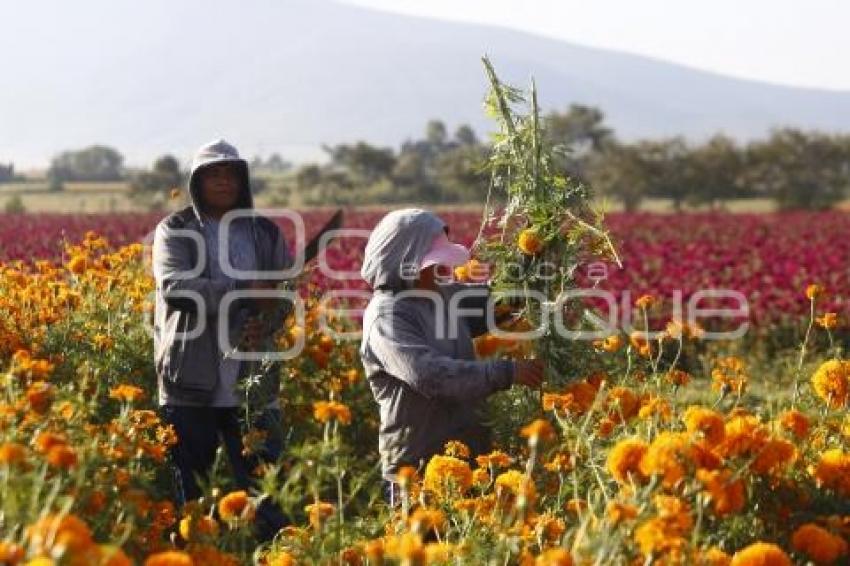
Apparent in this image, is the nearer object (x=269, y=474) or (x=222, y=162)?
(x=269, y=474)

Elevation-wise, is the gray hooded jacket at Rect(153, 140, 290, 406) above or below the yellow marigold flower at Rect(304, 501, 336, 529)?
above

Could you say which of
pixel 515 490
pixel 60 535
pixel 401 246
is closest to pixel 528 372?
pixel 401 246

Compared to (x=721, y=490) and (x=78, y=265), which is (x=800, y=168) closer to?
(x=78, y=265)

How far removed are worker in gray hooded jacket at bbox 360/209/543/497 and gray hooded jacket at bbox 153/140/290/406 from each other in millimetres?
853

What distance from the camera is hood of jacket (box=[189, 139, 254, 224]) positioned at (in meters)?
4.45

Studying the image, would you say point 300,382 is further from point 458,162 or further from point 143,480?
point 458,162

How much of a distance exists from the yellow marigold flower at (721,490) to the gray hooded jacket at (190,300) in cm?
247

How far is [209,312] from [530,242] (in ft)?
4.25

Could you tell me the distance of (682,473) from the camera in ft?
7.59

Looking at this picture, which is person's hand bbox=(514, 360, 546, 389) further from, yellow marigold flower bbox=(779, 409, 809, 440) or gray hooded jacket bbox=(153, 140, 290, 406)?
gray hooded jacket bbox=(153, 140, 290, 406)

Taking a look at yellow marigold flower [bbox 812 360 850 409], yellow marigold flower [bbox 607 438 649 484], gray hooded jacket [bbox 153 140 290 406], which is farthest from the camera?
gray hooded jacket [bbox 153 140 290 406]

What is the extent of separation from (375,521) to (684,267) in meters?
12.1

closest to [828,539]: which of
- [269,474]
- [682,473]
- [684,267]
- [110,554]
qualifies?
[682,473]

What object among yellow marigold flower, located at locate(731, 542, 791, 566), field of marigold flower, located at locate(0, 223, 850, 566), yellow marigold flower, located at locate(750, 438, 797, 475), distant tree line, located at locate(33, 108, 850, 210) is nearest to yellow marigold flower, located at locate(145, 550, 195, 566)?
field of marigold flower, located at locate(0, 223, 850, 566)
